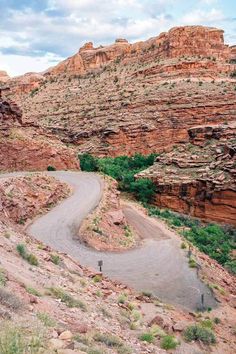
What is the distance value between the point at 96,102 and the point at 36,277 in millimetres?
51501

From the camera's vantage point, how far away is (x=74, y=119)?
5978 cm

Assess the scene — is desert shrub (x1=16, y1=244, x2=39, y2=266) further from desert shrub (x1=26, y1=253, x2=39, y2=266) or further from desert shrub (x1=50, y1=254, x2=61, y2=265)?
desert shrub (x1=50, y1=254, x2=61, y2=265)

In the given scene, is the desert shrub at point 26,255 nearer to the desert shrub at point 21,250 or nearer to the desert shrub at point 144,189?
the desert shrub at point 21,250

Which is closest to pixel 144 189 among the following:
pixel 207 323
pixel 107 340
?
pixel 207 323

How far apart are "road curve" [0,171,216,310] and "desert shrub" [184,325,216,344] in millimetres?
2837

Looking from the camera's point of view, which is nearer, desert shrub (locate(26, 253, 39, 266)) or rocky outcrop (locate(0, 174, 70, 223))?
desert shrub (locate(26, 253, 39, 266))

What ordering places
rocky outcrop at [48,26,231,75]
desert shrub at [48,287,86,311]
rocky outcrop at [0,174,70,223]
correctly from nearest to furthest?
1. desert shrub at [48,287,86,311]
2. rocky outcrop at [0,174,70,223]
3. rocky outcrop at [48,26,231,75]

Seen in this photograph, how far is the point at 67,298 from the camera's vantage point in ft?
34.2

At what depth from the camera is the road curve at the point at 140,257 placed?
16203 mm

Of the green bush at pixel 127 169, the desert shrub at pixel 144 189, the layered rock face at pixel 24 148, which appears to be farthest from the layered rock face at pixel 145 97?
the desert shrub at pixel 144 189

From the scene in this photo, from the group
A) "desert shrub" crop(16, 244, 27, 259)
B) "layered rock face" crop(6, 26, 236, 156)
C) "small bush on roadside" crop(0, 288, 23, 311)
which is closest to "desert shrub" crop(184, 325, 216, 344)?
"desert shrub" crop(16, 244, 27, 259)

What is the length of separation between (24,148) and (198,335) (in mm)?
23931

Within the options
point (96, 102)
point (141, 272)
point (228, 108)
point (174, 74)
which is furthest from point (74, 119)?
point (141, 272)

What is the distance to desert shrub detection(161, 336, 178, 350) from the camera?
10266 mm
